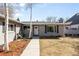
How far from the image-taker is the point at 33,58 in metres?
9.38

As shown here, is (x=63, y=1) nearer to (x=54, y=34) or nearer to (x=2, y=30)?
(x=2, y=30)

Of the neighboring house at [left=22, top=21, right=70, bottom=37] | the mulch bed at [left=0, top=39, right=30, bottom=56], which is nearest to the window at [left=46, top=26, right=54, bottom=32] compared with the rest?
the neighboring house at [left=22, top=21, right=70, bottom=37]

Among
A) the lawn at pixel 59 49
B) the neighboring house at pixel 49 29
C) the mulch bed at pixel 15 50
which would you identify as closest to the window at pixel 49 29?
the neighboring house at pixel 49 29

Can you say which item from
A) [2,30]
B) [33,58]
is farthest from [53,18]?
[33,58]

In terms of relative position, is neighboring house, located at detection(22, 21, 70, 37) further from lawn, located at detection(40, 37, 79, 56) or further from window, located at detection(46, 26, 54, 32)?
lawn, located at detection(40, 37, 79, 56)

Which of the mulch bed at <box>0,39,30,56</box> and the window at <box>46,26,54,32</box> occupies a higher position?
the window at <box>46,26,54,32</box>

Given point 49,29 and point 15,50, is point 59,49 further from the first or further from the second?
point 49,29

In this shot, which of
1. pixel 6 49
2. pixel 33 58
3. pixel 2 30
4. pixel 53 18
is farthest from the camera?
pixel 53 18

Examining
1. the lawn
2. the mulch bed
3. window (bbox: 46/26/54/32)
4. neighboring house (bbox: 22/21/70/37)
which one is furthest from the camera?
window (bbox: 46/26/54/32)

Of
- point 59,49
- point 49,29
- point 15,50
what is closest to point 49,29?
point 49,29

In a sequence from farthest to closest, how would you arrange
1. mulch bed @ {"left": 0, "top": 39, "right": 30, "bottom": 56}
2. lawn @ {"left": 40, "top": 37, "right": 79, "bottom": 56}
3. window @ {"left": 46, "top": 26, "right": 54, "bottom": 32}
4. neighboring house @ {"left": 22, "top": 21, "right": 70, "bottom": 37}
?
window @ {"left": 46, "top": 26, "right": 54, "bottom": 32}
neighboring house @ {"left": 22, "top": 21, "right": 70, "bottom": 37}
lawn @ {"left": 40, "top": 37, "right": 79, "bottom": 56}
mulch bed @ {"left": 0, "top": 39, "right": 30, "bottom": 56}

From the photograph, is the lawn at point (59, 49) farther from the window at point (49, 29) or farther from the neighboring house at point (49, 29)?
the window at point (49, 29)

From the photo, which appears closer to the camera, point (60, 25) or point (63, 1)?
point (63, 1)

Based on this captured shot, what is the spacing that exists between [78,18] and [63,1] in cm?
3531
